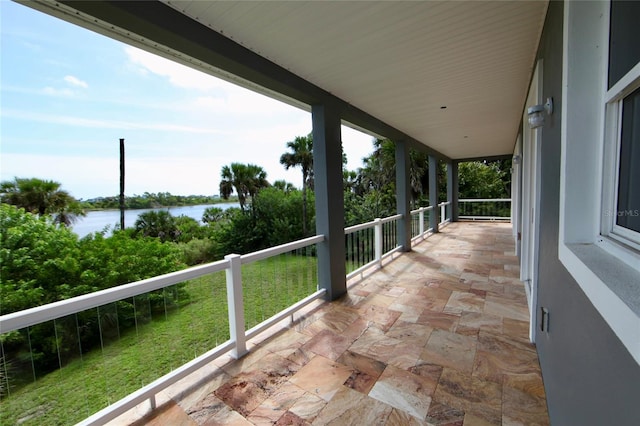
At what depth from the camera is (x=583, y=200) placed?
1.17m

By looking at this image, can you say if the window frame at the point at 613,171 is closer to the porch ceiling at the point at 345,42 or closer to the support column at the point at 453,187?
the porch ceiling at the point at 345,42

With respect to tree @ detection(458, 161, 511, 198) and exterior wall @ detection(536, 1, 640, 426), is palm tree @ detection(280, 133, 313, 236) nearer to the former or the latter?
tree @ detection(458, 161, 511, 198)

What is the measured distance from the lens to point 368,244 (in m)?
4.70

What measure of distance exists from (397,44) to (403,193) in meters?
3.86

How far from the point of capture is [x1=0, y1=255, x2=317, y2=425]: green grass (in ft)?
4.91

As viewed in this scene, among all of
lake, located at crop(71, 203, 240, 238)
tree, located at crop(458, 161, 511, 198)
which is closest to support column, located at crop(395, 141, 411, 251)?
lake, located at crop(71, 203, 240, 238)

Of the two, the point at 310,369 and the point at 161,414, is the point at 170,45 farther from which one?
the point at 310,369

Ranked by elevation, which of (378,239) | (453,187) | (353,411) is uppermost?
(453,187)

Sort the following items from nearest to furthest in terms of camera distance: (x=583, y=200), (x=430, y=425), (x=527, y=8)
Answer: (x=583, y=200) → (x=430, y=425) → (x=527, y=8)

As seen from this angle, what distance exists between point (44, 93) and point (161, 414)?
46.1 feet

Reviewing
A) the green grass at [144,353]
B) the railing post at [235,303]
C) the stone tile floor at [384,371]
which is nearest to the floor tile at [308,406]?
the stone tile floor at [384,371]

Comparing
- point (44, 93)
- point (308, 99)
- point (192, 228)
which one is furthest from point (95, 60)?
point (308, 99)

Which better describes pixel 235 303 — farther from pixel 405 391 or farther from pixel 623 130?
pixel 623 130

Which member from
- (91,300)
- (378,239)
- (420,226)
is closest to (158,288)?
(91,300)
